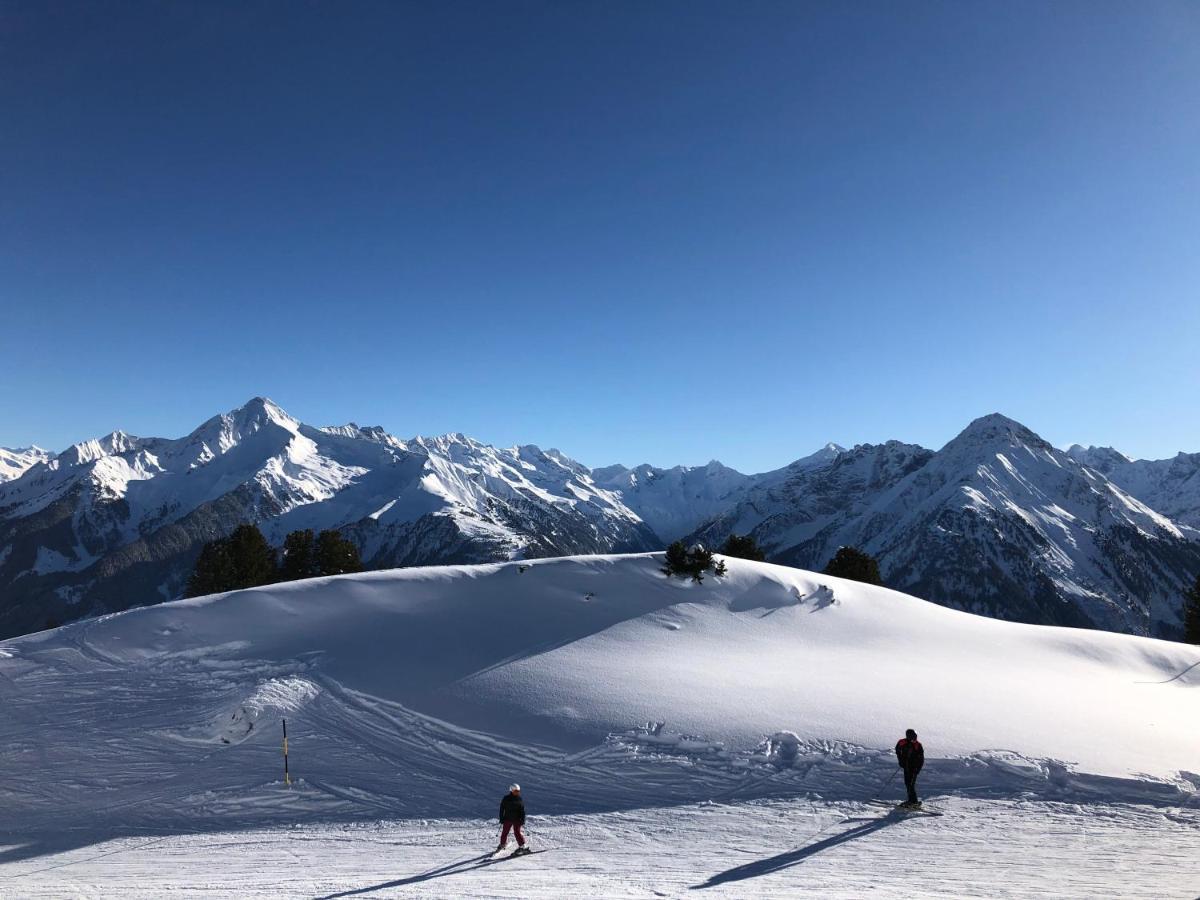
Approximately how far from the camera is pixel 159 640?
24.9 m

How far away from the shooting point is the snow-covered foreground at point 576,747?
12.5 m

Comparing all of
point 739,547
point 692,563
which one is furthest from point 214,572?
point 739,547

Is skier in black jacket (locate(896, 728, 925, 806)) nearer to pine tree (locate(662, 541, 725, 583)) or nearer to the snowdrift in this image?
the snowdrift

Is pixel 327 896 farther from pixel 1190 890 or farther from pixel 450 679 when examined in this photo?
pixel 1190 890

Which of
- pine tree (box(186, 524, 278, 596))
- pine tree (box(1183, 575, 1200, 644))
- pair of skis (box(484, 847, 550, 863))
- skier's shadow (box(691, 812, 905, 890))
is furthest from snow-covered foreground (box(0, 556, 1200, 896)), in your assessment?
pine tree (box(1183, 575, 1200, 644))

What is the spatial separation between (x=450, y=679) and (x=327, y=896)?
1062cm

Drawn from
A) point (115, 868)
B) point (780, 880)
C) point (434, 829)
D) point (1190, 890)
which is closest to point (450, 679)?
point (434, 829)

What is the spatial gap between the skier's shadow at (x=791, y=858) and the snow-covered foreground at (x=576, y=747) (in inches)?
2.6

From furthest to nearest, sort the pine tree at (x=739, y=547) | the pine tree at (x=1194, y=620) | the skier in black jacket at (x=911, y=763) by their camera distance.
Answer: the pine tree at (x=739, y=547) → the pine tree at (x=1194, y=620) → the skier in black jacket at (x=911, y=763)

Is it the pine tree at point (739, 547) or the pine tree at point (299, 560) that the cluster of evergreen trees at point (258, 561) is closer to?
the pine tree at point (299, 560)

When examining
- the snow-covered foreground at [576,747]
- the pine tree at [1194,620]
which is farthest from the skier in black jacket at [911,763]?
the pine tree at [1194,620]

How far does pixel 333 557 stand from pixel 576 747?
44.5 metres

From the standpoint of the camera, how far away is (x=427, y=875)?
39.5 ft

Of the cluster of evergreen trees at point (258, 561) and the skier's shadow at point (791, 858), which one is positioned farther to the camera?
the cluster of evergreen trees at point (258, 561)
